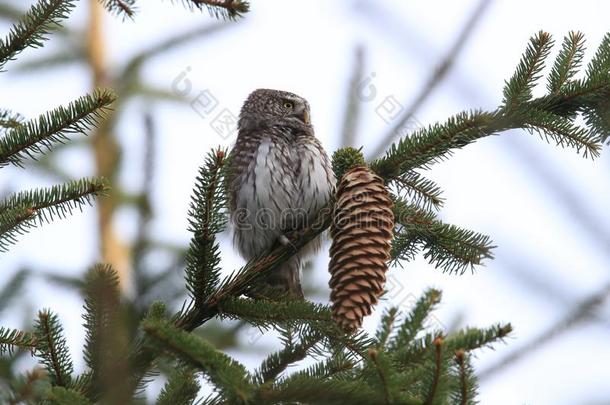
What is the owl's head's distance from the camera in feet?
13.3

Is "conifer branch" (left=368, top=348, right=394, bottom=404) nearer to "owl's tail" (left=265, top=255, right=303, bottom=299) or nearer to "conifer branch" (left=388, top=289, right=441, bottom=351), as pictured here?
"conifer branch" (left=388, top=289, right=441, bottom=351)

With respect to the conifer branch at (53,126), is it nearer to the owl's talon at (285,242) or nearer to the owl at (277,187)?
the owl's talon at (285,242)

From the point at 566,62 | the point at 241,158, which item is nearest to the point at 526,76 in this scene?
the point at 566,62

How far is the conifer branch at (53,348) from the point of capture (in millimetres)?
1696

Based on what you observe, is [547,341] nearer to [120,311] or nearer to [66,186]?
[120,311]

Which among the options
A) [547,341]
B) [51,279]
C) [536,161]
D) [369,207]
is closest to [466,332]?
[369,207]

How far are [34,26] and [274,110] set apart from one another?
99.4 inches

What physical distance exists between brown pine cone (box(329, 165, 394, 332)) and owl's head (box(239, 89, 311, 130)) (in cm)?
184

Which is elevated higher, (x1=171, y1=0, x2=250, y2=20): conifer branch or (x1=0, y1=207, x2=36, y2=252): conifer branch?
(x1=171, y1=0, x2=250, y2=20): conifer branch

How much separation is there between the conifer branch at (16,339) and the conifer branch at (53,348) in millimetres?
20

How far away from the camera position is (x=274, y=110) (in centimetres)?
422

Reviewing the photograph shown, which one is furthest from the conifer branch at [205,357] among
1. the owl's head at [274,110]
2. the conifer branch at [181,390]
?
the owl's head at [274,110]

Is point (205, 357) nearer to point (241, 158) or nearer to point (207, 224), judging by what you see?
point (207, 224)

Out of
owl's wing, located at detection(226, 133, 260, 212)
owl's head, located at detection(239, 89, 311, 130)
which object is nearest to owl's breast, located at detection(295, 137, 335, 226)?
owl's wing, located at detection(226, 133, 260, 212)
